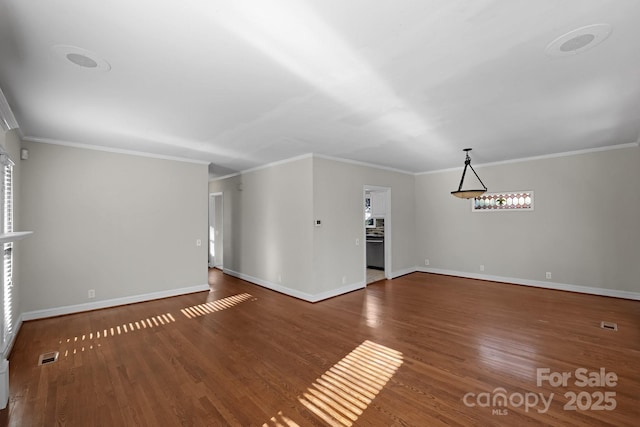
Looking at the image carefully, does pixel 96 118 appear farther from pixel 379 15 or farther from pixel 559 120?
pixel 559 120

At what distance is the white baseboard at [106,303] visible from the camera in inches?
158

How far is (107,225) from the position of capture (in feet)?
14.9

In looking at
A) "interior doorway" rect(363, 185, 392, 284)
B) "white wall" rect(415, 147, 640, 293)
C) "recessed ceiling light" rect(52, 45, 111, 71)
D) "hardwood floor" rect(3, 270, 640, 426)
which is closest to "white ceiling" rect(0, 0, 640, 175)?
"recessed ceiling light" rect(52, 45, 111, 71)

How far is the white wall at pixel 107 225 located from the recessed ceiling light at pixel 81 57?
293 cm

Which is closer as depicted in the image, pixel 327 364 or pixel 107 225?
pixel 327 364

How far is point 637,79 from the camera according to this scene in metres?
2.40

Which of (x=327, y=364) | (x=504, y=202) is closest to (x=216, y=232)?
(x=327, y=364)

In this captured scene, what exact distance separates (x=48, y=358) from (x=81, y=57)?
116 inches

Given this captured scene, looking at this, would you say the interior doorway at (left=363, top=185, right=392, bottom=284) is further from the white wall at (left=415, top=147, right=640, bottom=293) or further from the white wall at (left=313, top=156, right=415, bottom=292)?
the white wall at (left=415, top=147, right=640, bottom=293)

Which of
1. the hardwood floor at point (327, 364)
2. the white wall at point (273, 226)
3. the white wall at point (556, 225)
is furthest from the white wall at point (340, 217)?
the white wall at point (556, 225)

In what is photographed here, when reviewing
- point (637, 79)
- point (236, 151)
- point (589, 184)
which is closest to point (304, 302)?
point (236, 151)

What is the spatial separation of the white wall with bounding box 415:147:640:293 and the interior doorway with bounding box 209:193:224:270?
572 cm

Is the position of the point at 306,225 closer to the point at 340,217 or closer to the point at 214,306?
the point at 340,217

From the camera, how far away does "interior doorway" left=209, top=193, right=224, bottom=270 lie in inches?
320
